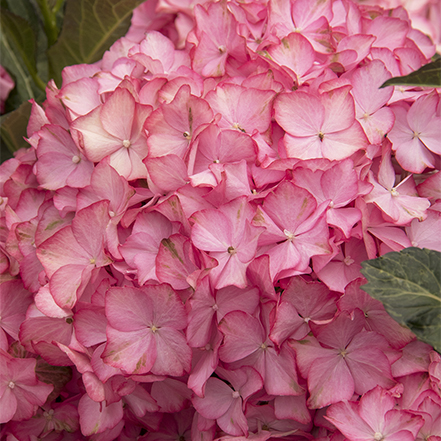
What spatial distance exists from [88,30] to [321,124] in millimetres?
431

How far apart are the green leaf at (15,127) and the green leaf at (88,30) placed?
85 mm

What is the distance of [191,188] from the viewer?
1.44 feet

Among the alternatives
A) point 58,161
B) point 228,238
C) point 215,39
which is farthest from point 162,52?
point 228,238

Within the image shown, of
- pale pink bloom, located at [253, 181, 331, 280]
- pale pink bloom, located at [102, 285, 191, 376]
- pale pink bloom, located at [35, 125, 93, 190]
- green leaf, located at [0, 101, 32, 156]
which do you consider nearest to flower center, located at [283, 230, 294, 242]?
pale pink bloom, located at [253, 181, 331, 280]

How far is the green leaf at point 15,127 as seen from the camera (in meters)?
0.69

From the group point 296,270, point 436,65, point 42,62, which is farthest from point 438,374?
point 42,62

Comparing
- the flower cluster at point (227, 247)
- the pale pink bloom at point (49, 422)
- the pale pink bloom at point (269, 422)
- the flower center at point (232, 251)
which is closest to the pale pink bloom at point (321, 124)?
the flower cluster at point (227, 247)

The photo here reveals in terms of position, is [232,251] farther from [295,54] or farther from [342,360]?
[295,54]

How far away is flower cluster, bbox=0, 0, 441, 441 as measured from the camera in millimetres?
411

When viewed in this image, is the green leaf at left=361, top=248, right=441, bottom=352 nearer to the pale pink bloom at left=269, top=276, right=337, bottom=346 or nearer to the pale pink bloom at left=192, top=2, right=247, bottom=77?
the pale pink bloom at left=269, top=276, right=337, bottom=346

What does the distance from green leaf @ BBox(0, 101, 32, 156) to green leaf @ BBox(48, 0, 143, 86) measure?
0.08 metres

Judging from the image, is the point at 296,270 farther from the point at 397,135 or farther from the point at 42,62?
the point at 42,62

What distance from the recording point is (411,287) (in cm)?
38

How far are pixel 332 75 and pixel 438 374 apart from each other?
0.29 metres
